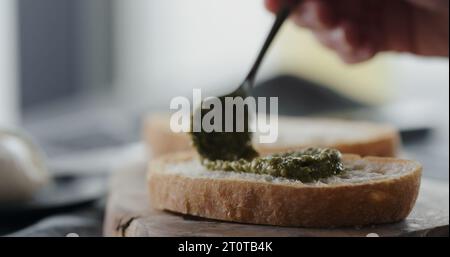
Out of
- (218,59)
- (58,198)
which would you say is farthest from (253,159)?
(218,59)

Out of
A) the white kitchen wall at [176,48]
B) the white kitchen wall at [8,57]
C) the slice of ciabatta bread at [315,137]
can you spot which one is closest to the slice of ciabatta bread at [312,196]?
the slice of ciabatta bread at [315,137]

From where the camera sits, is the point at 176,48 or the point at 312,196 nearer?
the point at 312,196

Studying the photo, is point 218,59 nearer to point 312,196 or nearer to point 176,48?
point 176,48

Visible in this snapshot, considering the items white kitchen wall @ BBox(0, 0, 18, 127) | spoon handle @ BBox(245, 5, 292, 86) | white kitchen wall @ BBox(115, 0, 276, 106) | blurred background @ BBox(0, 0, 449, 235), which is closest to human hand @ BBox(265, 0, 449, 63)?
blurred background @ BBox(0, 0, 449, 235)

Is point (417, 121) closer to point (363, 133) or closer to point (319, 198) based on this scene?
point (363, 133)

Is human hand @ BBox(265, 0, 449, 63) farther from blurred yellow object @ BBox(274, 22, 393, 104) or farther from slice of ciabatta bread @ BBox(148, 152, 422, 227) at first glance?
blurred yellow object @ BBox(274, 22, 393, 104)
